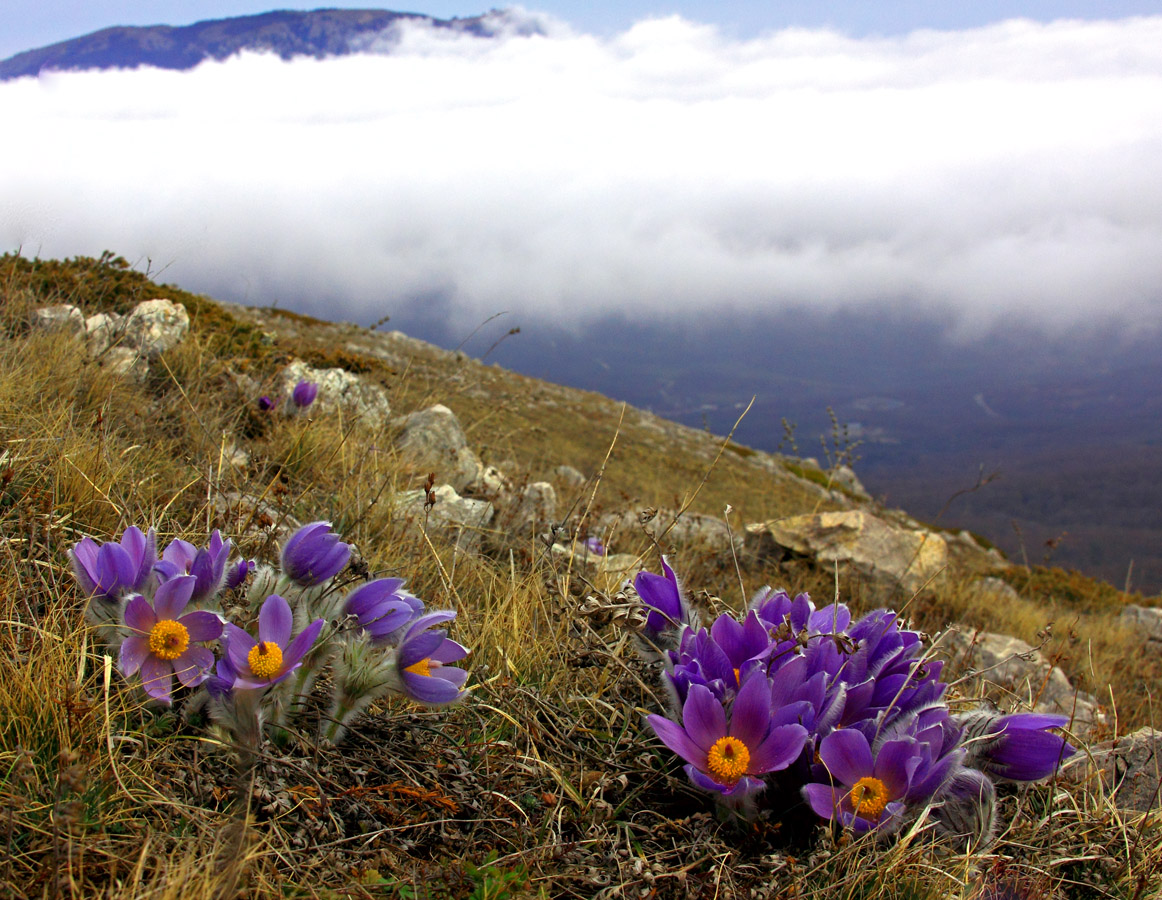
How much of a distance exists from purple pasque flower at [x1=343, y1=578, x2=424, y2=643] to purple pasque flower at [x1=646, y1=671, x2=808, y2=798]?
651 millimetres

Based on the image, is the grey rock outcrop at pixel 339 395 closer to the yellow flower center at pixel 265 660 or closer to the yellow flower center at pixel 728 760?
the yellow flower center at pixel 265 660

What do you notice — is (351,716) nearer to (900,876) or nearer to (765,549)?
(900,876)

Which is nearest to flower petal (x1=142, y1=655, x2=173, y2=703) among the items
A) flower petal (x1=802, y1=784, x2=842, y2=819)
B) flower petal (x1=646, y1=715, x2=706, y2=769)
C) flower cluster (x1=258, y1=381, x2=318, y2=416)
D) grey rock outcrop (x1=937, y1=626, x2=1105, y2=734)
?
flower petal (x1=646, y1=715, x2=706, y2=769)

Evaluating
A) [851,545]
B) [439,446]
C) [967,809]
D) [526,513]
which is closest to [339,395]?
[439,446]

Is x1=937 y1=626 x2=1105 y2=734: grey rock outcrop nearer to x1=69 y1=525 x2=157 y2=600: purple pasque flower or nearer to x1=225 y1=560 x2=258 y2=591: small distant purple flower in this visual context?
x1=225 y1=560 x2=258 y2=591: small distant purple flower

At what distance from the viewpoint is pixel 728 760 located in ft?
5.57

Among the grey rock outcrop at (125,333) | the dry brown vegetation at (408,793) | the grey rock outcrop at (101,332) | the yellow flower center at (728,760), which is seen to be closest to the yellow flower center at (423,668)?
the dry brown vegetation at (408,793)

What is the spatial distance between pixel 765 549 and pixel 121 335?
6.24 meters

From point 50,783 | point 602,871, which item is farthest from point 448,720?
point 50,783

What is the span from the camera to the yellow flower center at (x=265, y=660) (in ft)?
5.11

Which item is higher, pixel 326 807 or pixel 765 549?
pixel 326 807

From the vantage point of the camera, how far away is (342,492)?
3.34m

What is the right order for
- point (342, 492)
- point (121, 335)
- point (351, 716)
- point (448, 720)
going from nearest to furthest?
point (351, 716) → point (448, 720) → point (342, 492) → point (121, 335)

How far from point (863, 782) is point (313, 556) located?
56.9 inches
